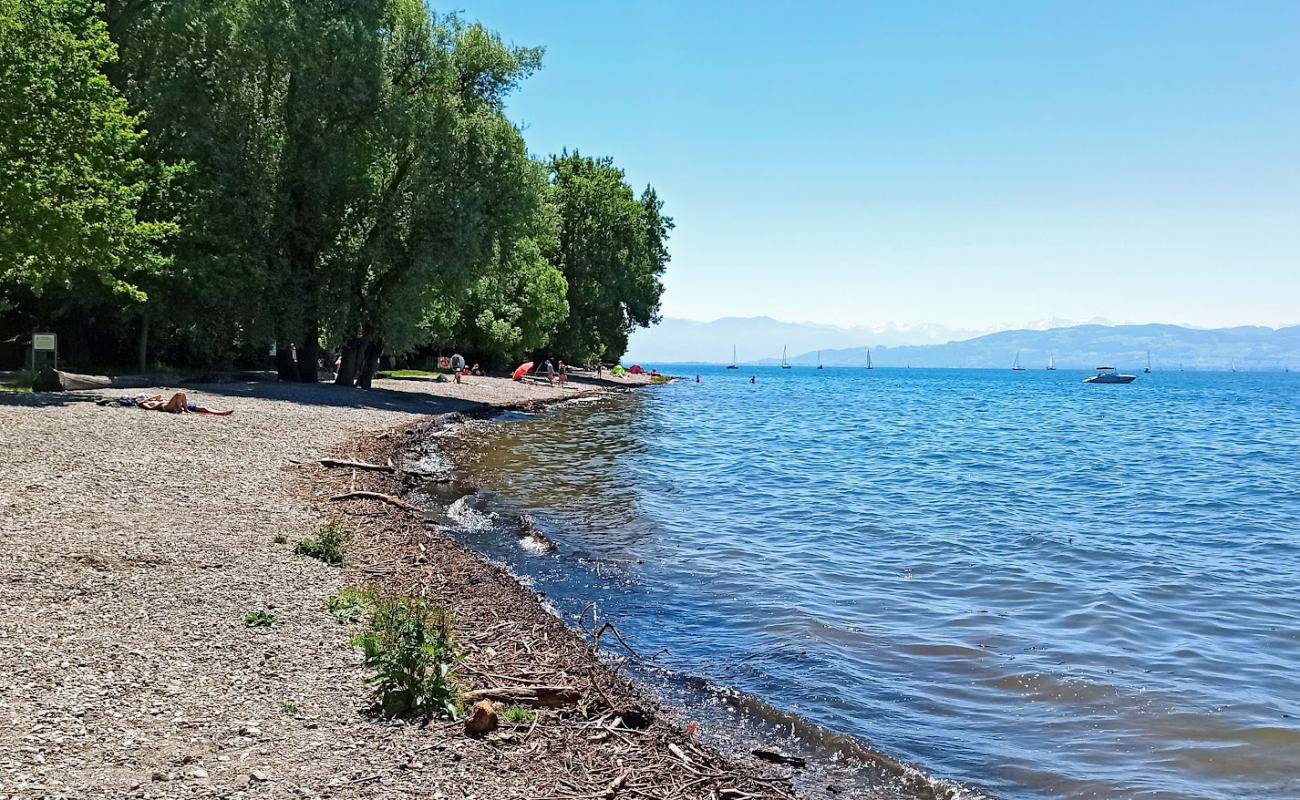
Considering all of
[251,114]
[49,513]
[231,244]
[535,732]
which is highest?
[251,114]

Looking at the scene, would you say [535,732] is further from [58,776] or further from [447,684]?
[58,776]

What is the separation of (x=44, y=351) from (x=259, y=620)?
31.8 meters

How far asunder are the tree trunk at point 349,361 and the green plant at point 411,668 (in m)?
33.9

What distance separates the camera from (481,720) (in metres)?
6.49

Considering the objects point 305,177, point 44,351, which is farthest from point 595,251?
point 44,351

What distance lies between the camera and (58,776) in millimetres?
5129

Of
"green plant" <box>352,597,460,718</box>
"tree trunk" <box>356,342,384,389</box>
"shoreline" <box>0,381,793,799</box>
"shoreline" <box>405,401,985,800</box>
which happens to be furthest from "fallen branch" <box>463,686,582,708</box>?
"tree trunk" <box>356,342,384,389</box>

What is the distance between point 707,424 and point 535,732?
41.0 m

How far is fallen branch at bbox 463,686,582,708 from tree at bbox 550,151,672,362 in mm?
73056

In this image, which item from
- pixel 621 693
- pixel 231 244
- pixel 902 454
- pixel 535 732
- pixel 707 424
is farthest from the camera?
pixel 707 424

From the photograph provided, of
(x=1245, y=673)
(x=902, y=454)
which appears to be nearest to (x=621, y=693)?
(x=1245, y=673)

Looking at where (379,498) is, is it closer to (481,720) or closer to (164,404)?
(481,720)

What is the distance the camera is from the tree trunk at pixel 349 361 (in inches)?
1564

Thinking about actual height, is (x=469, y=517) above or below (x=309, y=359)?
below
